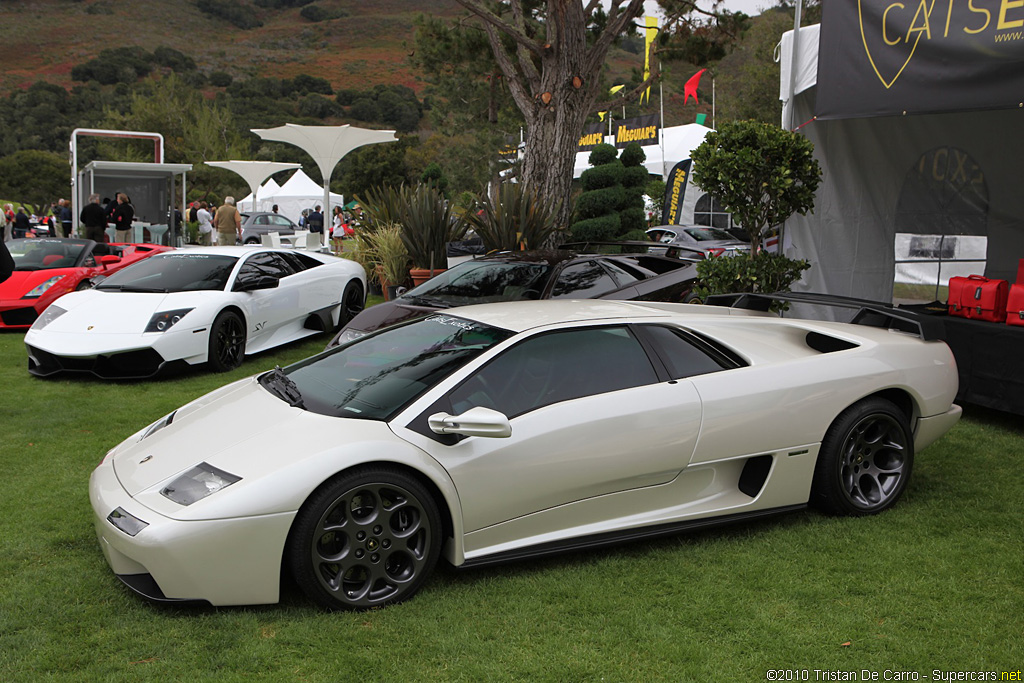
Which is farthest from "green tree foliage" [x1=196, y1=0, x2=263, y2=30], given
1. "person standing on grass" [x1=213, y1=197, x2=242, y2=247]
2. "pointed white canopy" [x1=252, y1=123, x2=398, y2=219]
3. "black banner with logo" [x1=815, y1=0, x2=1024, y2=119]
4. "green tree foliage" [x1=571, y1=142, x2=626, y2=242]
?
"black banner with logo" [x1=815, y1=0, x2=1024, y2=119]

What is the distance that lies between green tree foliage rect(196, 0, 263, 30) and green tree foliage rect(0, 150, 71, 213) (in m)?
78.7

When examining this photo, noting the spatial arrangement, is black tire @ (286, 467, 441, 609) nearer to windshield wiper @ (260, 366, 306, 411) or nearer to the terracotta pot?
windshield wiper @ (260, 366, 306, 411)

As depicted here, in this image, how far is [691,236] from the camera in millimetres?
20438

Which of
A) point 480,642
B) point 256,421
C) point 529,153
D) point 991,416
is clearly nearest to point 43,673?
point 256,421

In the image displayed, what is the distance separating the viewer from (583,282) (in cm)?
757

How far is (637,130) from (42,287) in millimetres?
26326

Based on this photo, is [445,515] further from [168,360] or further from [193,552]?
[168,360]

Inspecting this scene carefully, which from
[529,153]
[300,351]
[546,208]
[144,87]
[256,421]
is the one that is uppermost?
[144,87]

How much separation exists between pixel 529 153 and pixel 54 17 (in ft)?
392

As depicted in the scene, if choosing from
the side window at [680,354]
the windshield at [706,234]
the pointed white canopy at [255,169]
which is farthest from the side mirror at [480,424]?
the pointed white canopy at [255,169]

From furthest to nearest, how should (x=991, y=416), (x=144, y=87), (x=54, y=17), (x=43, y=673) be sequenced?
(x=54, y=17) → (x=144, y=87) → (x=991, y=416) → (x=43, y=673)

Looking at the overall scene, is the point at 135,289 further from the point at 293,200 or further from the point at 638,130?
the point at 293,200

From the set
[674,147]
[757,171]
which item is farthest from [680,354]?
[674,147]

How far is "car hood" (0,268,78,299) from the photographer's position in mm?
10461
